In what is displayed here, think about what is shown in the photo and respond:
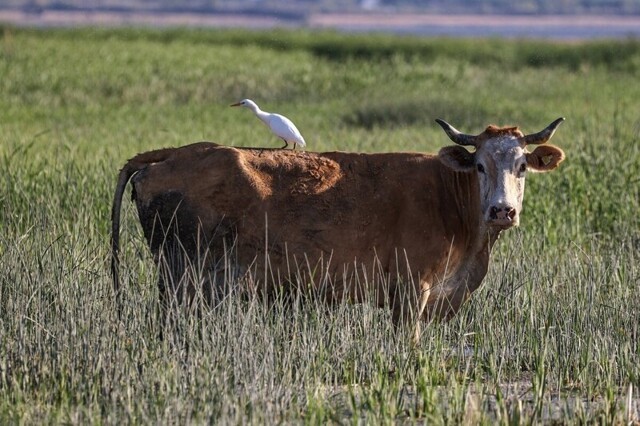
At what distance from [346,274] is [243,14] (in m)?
121

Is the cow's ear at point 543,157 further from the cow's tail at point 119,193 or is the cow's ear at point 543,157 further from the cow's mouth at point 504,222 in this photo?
the cow's tail at point 119,193

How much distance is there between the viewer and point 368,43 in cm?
4128

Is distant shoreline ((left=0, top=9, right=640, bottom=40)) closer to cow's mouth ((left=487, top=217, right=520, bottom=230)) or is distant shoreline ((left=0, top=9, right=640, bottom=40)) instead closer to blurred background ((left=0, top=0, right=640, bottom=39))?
blurred background ((left=0, top=0, right=640, bottom=39))

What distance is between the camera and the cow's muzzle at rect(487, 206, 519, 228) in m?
8.49

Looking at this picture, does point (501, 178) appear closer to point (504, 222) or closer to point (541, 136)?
point (504, 222)

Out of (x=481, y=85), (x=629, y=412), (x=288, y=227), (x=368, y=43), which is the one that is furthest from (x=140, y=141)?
(x=368, y=43)

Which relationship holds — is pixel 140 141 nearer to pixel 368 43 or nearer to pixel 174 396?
pixel 174 396

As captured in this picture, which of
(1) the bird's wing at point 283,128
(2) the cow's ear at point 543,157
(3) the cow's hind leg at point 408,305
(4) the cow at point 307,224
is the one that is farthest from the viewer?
(1) the bird's wing at point 283,128

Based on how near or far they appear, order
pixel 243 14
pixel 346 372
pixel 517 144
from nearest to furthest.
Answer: pixel 346 372
pixel 517 144
pixel 243 14

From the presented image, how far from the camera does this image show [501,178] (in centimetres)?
866

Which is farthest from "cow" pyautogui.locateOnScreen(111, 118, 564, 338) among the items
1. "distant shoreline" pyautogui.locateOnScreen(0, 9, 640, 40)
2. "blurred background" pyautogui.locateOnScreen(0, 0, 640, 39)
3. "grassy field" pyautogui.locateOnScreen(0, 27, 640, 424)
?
"distant shoreline" pyautogui.locateOnScreen(0, 9, 640, 40)

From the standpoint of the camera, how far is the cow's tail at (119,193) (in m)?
8.80

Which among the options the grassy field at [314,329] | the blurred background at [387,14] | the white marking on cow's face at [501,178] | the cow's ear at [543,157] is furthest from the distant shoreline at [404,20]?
the white marking on cow's face at [501,178]

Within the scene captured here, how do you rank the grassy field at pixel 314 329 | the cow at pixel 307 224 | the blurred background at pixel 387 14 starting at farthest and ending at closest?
the blurred background at pixel 387 14 → the cow at pixel 307 224 → the grassy field at pixel 314 329
